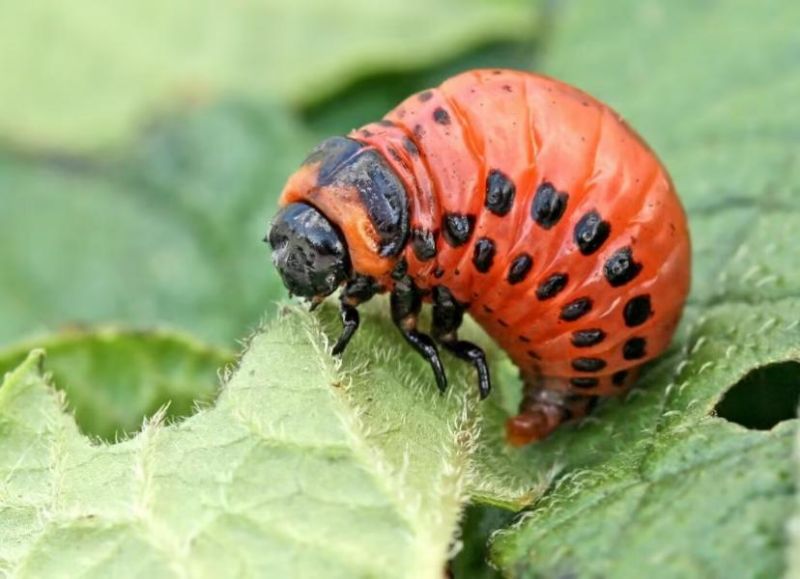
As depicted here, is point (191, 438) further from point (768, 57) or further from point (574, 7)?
point (574, 7)

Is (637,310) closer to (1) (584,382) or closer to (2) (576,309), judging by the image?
(2) (576,309)

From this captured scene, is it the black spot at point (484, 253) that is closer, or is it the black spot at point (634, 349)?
the black spot at point (484, 253)

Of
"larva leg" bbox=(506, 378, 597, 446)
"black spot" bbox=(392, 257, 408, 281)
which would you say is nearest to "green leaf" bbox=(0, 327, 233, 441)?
"black spot" bbox=(392, 257, 408, 281)

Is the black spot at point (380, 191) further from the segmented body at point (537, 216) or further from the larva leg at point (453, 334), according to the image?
the larva leg at point (453, 334)

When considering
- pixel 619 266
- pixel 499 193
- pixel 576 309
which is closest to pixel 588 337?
pixel 576 309

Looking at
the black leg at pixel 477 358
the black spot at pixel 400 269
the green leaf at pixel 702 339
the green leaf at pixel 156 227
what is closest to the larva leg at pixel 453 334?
the black leg at pixel 477 358

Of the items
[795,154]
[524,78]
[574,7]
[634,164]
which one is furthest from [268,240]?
[574,7]
